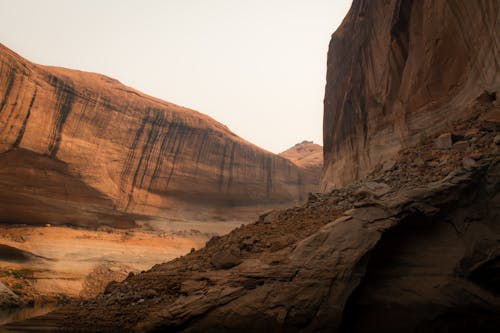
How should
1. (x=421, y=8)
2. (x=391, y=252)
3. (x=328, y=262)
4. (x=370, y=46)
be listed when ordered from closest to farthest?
(x=328, y=262) < (x=391, y=252) < (x=421, y=8) < (x=370, y=46)

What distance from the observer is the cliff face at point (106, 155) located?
21641mm

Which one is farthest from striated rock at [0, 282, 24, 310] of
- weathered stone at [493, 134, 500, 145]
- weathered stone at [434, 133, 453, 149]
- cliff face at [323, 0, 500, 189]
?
weathered stone at [493, 134, 500, 145]

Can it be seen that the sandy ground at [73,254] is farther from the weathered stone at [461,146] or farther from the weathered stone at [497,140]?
the weathered stone at [497,140]

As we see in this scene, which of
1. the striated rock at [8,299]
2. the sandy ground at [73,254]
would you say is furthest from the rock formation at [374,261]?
the sandy ground at [73,254]

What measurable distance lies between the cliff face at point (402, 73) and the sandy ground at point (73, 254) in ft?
39.7

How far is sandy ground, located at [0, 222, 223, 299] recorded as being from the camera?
1805cm

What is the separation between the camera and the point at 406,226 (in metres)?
8.01

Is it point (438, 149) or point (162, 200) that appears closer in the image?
point (438, 149)

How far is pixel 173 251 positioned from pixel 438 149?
19.5 metres

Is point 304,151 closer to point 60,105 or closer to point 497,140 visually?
point 60,105

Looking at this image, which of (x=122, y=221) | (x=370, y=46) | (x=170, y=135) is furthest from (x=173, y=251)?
(x=370, y=46)

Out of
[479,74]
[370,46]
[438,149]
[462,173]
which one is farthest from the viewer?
[370,46]

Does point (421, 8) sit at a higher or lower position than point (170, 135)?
higher

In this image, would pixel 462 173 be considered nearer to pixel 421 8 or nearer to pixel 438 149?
pixel 438 149
